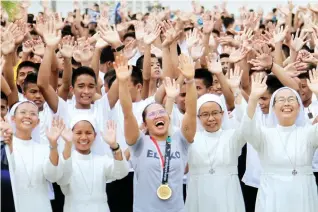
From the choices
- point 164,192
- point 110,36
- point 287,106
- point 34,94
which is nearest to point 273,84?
point 287,106

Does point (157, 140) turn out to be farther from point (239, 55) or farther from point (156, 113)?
point (239, 55)

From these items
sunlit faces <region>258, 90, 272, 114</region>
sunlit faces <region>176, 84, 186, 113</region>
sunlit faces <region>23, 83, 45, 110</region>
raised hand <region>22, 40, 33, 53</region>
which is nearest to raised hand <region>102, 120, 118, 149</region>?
sunlit faces <region>23, 83, 45, 110</region>

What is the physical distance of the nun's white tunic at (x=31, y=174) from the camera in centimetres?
592

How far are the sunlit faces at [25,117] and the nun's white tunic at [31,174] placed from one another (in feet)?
0.41

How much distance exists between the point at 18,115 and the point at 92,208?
0.94 m

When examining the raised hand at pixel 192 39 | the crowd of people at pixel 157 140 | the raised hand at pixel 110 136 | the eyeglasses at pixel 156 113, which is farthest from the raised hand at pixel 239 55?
the raised hand at pixel 110 136

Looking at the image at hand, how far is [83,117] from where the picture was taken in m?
6.63

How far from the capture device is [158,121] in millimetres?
6027

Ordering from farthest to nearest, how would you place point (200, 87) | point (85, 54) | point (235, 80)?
point (85, 54), point (200, 87), point (235, 80)

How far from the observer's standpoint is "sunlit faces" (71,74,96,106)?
685cm

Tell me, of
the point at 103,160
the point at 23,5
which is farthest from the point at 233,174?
the point at 23,5

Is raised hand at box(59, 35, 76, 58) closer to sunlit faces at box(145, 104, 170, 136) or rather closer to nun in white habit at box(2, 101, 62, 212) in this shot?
nun in white habit at box(2, 101, 62, 212)

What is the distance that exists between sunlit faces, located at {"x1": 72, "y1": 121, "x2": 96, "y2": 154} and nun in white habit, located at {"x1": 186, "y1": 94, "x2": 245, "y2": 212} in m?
0.84

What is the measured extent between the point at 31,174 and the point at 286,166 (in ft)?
6.62
